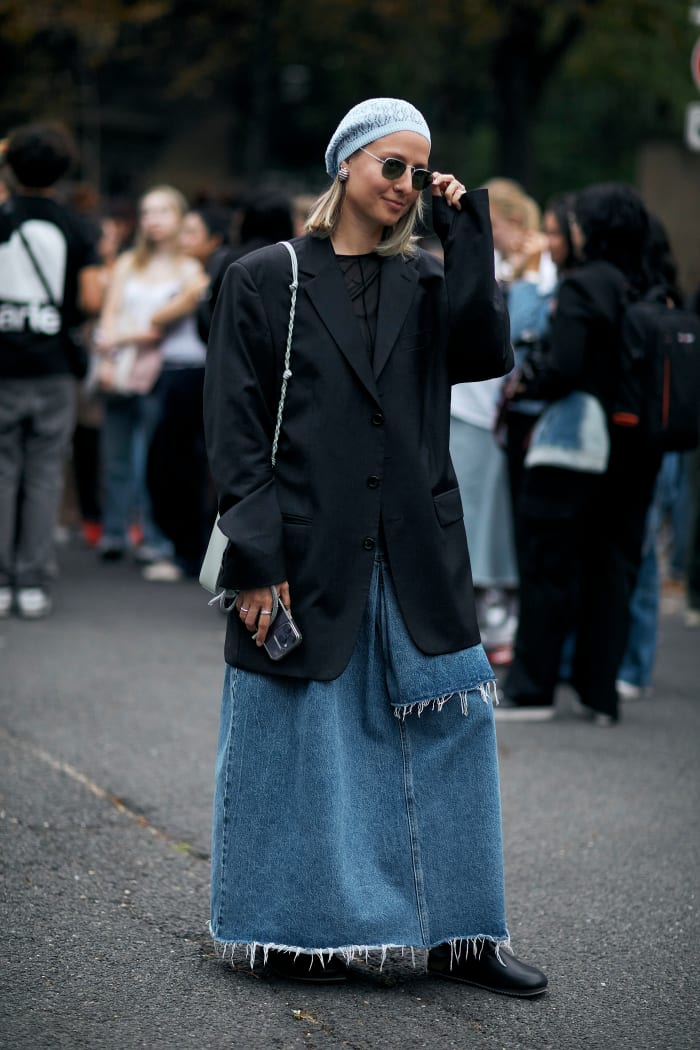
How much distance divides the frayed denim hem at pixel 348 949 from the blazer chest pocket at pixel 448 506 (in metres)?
0.96

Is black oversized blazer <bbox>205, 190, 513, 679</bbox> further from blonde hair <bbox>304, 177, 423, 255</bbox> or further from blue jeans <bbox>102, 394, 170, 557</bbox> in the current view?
blue jeans <bbox>102, 394, 170, 557</bbox>

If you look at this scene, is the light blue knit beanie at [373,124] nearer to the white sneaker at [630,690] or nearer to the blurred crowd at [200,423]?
the blurred crowd at [200,423]

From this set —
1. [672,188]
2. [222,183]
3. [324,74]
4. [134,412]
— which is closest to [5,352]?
[134,412]

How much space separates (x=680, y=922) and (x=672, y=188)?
1020cm

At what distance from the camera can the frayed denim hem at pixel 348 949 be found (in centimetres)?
349

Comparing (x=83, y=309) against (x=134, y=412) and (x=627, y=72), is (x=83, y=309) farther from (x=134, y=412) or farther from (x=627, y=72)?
(x=627, y=72)

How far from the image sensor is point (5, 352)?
25.0 ft

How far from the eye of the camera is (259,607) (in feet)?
11.4

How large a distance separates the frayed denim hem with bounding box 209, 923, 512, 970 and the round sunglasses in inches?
67.9

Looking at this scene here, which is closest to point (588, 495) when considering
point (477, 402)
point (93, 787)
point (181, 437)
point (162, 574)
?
point (477, 402)

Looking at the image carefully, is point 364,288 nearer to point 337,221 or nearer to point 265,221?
point 337,221

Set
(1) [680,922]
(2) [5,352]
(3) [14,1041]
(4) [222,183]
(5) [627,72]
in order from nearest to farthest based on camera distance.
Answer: (3) [14,1041], (1) [680,922], (2) [5,352], (5) [627,72], (4) [222,183]

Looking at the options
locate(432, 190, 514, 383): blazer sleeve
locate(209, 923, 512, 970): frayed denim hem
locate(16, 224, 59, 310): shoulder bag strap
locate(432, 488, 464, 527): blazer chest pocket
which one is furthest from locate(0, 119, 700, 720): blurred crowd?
locate(209, 923, 512, 970): frayed denim hem

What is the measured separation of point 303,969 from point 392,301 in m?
1.57
